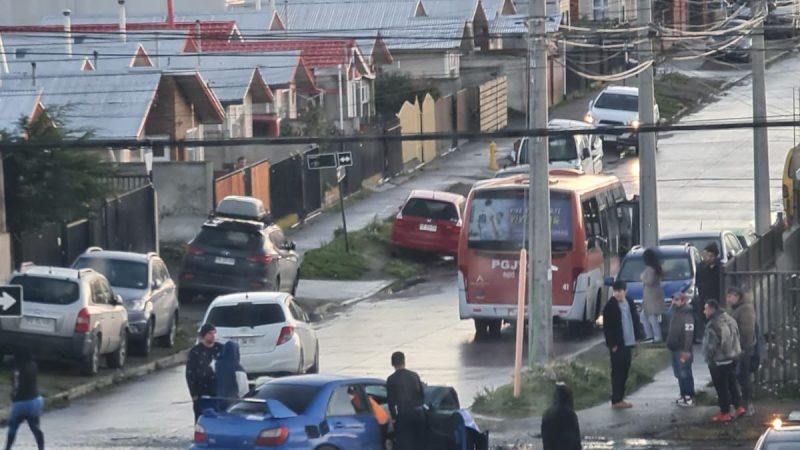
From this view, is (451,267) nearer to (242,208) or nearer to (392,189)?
(242,208)

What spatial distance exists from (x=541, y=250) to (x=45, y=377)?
7803 millimetres

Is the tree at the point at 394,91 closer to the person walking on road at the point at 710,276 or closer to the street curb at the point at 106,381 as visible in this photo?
the street curb at the point at 106,381

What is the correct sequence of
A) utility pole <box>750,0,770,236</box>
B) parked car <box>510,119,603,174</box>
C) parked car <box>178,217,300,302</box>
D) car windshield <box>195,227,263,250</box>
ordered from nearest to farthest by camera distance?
parked car <box>178,217,300,302</box> < car windshield <box>195,227,263,250</box> < utility pole <box>750,0,770,236</box> < parked car <box>510,119,603,174</box>

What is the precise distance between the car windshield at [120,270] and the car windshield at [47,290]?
317 centimetres

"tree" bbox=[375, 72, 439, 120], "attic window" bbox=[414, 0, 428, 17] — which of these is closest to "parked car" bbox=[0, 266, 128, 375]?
"tree" bbox=[375, 72, 439, 120]

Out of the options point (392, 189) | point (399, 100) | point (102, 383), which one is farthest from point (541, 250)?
point (399, 100)

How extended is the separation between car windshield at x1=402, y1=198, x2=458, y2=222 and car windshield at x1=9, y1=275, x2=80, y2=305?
15575 mm

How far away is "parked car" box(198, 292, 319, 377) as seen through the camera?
2539cm

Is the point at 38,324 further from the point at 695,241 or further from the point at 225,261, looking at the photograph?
Answer: the point at 695,241

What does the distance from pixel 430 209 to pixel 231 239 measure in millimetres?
7910

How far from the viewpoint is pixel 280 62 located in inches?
2196

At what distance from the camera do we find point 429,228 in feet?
135

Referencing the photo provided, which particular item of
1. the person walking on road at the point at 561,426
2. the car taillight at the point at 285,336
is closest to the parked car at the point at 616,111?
the car taillight at the point at 285,336

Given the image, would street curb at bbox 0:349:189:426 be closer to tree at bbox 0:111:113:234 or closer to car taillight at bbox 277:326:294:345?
car taillight at bbox 277:326:294:345
